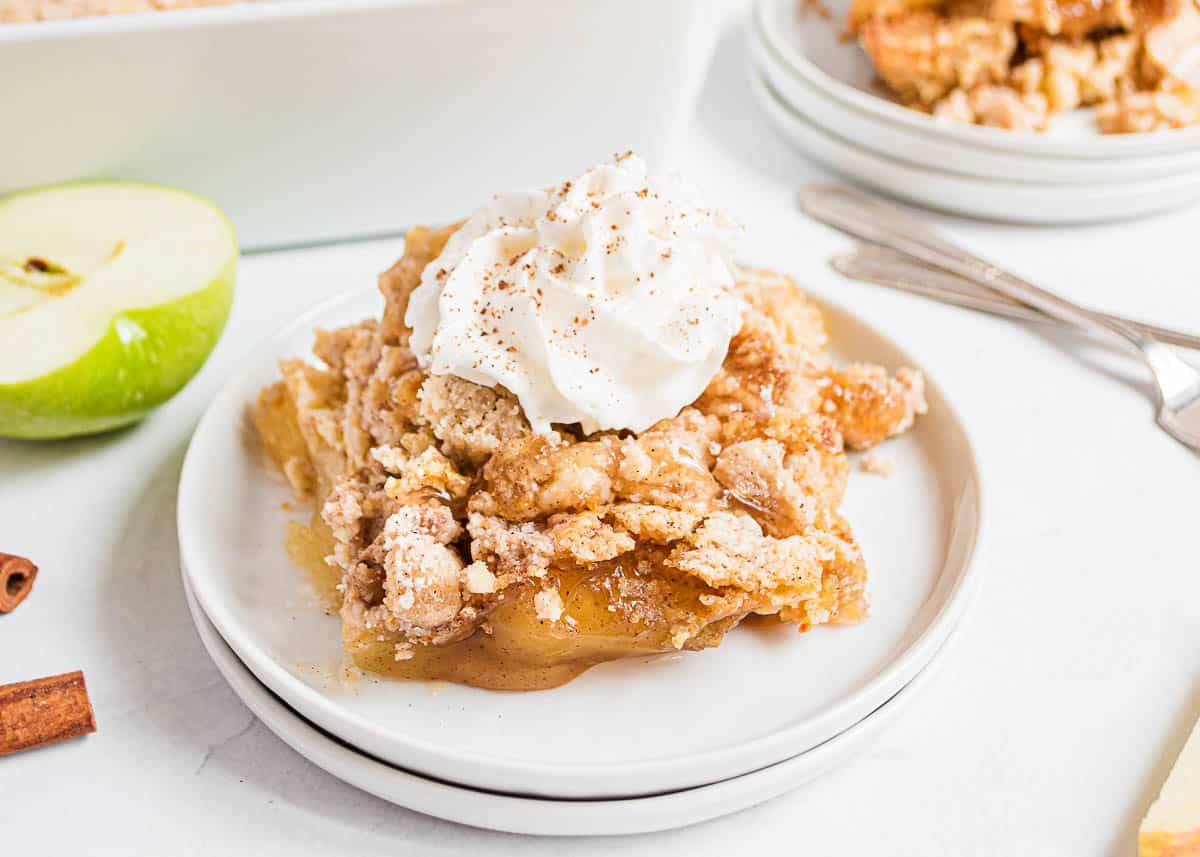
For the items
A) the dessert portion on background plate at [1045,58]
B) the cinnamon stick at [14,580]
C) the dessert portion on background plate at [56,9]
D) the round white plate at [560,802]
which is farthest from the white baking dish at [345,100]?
the round white plate at [560,802]

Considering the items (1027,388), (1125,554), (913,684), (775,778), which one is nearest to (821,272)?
(1027,388)

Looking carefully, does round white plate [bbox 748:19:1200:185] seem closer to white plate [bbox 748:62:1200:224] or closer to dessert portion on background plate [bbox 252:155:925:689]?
white plate [bbox 748:62:1200:224]

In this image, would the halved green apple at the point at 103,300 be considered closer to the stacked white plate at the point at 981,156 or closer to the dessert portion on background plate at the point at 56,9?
the dessert portion on background plate at the point at 56,9

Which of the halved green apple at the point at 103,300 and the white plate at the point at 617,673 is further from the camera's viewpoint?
the halved green apple at the point at 103,300

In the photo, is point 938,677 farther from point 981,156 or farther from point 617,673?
point 981,156

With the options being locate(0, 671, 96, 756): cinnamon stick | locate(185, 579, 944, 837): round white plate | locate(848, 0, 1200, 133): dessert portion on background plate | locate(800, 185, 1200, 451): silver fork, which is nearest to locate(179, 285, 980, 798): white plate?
locate(185, 579, 944, 837): round white plate

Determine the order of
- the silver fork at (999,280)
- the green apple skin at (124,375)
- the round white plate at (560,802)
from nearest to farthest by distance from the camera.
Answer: the round white plate at (560,802) → the green apple skin at (124,375) → the silver fork at (999,280)

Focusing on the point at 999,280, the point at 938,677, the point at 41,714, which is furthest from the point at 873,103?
the point at 41,714
